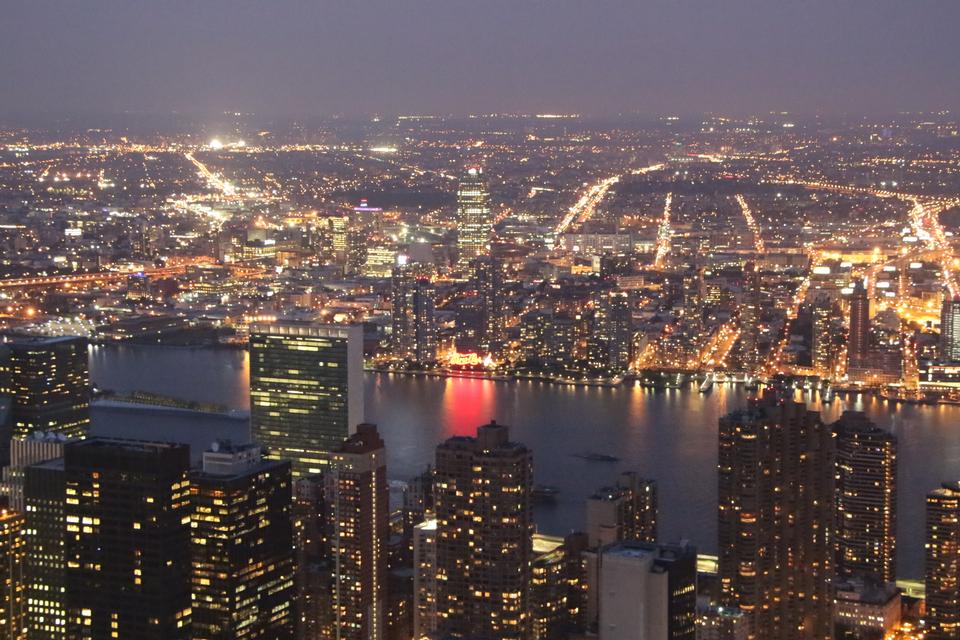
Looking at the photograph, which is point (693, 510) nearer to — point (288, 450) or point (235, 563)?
point (288, 450)

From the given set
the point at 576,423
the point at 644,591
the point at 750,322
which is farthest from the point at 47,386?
the point at 750,322

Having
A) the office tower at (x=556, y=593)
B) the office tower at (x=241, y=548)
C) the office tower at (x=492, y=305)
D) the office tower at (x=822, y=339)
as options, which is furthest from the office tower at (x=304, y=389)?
the office tower at (x=822, y=339)

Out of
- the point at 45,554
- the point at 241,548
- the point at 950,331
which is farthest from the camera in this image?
the point at 950,331

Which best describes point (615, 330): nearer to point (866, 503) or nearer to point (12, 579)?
point (866, 503)

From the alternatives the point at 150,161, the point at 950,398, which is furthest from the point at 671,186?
the point at 950,398

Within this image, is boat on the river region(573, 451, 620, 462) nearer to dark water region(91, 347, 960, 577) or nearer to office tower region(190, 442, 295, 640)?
dark water region(91, 347, 960, 577)

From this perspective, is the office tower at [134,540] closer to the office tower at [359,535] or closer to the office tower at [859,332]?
the office tower at [359,535]
